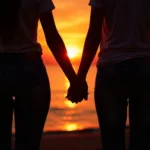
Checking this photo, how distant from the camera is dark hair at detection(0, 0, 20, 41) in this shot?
331 centimetres

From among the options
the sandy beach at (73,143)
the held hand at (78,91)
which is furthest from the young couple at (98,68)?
the sandy beach at (73,143)

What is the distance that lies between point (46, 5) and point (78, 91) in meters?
0.81

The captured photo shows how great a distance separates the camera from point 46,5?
3.42 m

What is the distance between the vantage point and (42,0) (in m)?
3.40

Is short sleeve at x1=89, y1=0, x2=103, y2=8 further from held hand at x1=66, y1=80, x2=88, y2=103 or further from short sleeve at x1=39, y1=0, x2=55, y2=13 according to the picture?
held hand at x1=66, y1=80, x2=88, y2=103

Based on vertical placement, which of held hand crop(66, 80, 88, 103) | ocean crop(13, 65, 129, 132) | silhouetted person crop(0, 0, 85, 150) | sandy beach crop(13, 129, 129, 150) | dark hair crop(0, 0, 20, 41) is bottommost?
ocean crop(13, 65, 129, 132)

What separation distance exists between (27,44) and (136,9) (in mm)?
818

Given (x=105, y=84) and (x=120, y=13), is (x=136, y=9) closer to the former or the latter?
(x=120, y=13)

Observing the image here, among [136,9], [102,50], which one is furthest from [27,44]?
[136,9]

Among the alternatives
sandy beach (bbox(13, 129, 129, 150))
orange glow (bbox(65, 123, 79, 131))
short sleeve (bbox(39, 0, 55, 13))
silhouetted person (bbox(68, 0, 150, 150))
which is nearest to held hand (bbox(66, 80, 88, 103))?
silhouetted person (bbox(68, 0, 150, 150))

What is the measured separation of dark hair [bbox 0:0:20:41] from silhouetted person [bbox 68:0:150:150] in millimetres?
623

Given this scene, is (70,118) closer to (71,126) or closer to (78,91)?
(71,126)

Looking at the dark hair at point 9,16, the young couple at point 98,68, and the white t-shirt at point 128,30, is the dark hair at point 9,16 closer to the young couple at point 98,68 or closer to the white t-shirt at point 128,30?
the young couple at point 98,68

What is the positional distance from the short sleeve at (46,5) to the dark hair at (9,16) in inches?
7.1
